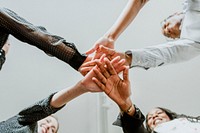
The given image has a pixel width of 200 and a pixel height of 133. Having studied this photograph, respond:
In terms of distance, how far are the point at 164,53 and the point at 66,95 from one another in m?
0.50

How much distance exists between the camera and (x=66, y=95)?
1.32m

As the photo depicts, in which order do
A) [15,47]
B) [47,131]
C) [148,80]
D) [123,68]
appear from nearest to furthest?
[123,68] → [47,131] → [15,47] → [148,80]

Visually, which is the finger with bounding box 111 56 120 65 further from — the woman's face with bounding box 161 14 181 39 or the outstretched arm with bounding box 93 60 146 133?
the woman's face with bounding box 161 14 181 39

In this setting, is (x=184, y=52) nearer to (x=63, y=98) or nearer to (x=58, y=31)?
(x=63, y=98)

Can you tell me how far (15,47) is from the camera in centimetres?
260

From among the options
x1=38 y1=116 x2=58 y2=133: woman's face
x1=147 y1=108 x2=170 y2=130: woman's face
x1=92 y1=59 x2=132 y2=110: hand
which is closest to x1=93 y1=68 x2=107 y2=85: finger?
x1=92 y1=59 x2=132 y2=110: hand

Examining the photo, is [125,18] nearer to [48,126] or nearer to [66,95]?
[66,95]

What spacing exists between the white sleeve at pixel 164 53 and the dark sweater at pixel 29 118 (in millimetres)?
428

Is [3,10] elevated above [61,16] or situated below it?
below

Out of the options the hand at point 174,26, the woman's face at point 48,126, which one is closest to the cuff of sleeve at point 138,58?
the hand at point 174,26

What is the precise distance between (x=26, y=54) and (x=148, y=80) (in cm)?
103

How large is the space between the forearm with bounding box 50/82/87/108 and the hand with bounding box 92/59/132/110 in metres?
0.09

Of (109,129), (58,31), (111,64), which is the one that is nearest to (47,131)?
(109,129)

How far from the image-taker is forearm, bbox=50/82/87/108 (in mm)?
1314
